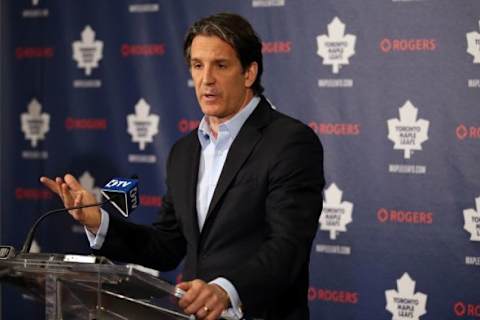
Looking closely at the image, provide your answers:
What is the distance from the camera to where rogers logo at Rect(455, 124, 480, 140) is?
153 inches

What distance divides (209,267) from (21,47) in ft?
10.5

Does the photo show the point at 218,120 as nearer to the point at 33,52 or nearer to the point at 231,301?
the point at 231,301

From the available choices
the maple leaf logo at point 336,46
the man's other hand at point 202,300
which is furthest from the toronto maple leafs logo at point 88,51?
the man's other hand at point 202,300

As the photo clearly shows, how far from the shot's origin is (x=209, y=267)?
2455 mm

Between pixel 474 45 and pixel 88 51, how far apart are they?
2.34 metres

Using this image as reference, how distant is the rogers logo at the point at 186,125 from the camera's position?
4656mm

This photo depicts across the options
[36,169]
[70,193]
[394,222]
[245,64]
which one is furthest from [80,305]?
[36,169]


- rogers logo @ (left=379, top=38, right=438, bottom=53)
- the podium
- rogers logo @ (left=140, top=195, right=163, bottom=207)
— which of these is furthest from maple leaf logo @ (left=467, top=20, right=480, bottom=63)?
the podium

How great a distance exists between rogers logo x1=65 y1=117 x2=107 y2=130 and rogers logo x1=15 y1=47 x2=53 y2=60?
44 cm

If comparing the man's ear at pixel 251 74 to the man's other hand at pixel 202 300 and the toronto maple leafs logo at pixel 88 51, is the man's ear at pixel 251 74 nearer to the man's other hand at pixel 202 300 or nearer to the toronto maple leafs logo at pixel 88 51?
the man's other hand at pixel 202 300

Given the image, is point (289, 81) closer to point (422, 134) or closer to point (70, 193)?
point (422, 134)

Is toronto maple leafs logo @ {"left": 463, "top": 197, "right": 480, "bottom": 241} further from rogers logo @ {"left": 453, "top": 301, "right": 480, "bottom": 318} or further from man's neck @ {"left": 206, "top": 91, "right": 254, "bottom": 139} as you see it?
man's neck @ {"left": 206, "top": 91, "right": 254, "bottom": 139}

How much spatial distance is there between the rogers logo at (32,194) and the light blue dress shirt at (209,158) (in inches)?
106

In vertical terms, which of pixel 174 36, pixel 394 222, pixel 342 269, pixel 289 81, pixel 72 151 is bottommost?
pixel 342 269
